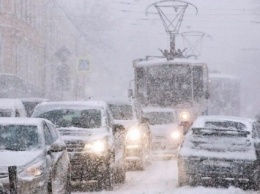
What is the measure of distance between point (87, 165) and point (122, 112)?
7089 mm

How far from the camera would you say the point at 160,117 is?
27172 mm

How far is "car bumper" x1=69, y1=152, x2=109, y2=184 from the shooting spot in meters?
15.6

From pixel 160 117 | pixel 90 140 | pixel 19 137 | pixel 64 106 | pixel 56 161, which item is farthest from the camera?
pixel 160 117

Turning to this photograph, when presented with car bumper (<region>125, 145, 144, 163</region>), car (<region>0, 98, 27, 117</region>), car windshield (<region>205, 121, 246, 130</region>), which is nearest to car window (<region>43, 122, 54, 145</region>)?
car windshield (<region>205, 121, 246, 130</region>)

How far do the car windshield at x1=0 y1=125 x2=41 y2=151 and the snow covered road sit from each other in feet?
11.3

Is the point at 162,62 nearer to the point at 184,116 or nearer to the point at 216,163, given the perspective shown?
the point at 184,116

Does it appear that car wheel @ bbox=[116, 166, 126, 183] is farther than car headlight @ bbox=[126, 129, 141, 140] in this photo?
No

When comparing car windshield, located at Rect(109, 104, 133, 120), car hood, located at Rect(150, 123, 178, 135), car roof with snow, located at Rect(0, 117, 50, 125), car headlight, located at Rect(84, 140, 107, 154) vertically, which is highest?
car roof with snow, located at Rect(0, 117, 50, 125)

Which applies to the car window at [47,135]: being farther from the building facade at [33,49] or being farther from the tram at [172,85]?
the building facade at [33,49]

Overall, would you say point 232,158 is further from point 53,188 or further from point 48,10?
point 48,10

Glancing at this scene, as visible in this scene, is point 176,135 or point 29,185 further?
point 176,135

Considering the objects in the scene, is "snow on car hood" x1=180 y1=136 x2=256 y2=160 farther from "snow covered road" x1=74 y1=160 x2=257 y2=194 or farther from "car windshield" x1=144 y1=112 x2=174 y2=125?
"car windshield" x1=144 y1=112 x2=174 y2=125

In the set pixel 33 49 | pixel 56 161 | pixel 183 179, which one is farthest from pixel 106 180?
pixel 33 49

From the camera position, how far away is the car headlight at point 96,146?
15673 millimetres
